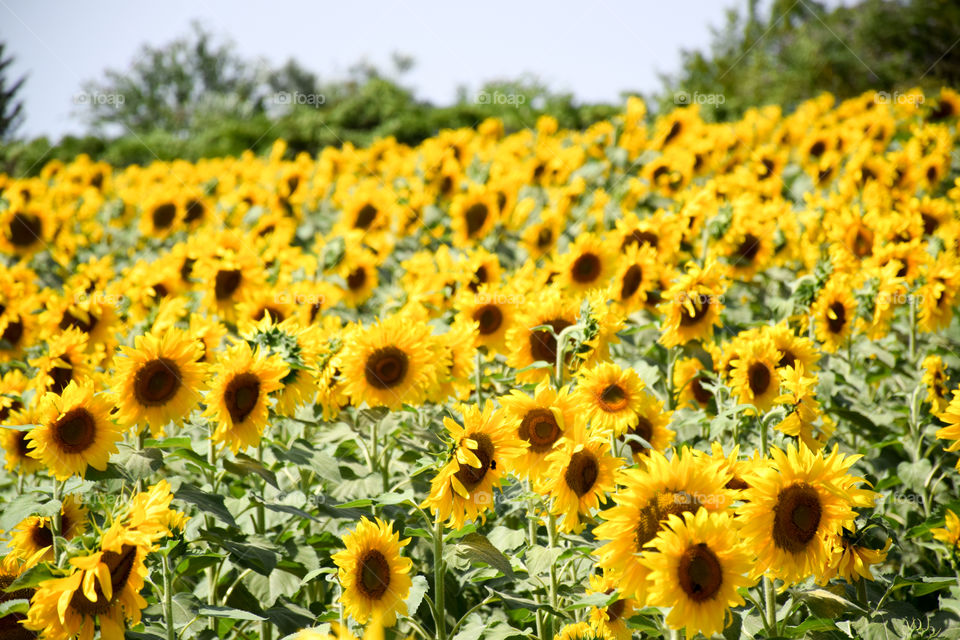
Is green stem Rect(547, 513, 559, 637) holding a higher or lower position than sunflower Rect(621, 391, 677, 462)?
lower

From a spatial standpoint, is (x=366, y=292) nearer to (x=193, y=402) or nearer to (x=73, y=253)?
(x=193, y=402)

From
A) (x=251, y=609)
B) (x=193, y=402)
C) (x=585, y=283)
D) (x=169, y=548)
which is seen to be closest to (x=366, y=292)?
(x=585, y=283)

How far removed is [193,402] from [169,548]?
0.85 metres

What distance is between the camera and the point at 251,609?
299cm

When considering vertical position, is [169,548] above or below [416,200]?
below

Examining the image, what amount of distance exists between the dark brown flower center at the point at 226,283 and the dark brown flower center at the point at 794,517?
365 cm

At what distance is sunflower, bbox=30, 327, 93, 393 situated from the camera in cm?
373

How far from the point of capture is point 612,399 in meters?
3.10

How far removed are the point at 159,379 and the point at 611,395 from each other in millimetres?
1748

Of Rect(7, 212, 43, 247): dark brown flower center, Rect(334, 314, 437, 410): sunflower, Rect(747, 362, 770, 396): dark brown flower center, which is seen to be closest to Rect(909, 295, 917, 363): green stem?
Rect(747, 362, 770, 396): dark brown flower center

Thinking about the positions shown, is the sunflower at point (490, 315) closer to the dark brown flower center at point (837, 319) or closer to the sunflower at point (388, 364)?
the sunflower at point (388, 364)

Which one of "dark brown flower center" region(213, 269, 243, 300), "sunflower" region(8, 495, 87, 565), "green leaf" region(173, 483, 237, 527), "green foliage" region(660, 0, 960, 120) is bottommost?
"sunflower" region(8, 495, 87, 565)

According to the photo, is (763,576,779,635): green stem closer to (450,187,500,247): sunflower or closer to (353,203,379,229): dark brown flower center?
(450,187,500,247): sunflower

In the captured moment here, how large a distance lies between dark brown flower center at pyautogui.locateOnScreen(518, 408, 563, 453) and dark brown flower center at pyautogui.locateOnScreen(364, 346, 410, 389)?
858mm
